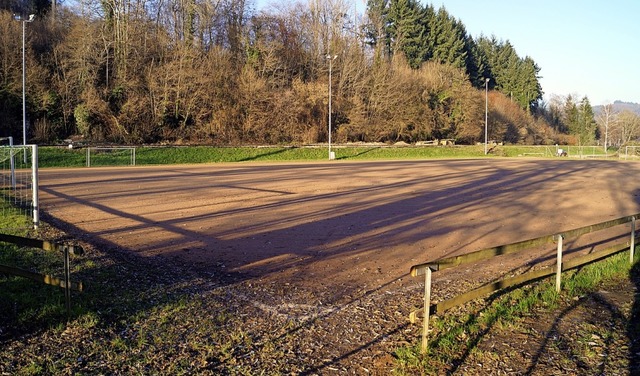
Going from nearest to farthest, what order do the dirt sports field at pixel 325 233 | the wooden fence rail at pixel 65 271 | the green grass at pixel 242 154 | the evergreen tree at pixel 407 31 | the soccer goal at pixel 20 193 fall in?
the wooden fence rail at pixel 65 271 < the dirt sports field at pixel 325 233 < the soccer goal at pixel 20 193 < the green grass at pixel 242 154 < the evergreen tree at pixel 407 31

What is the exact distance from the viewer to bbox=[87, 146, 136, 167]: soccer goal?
41419 millimetres

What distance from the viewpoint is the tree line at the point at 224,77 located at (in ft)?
156

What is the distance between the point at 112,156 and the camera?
42.4 m

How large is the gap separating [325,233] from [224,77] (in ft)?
153

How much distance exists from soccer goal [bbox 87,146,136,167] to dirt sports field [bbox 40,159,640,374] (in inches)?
621

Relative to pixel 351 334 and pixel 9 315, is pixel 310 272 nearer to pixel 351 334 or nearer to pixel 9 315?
pixel 351 334

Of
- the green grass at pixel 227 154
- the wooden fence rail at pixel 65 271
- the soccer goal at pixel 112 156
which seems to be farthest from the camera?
the soccer goal at pixel 112 156

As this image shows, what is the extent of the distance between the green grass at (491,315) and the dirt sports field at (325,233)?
28cm

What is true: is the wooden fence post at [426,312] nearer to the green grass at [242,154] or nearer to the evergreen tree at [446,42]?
the green grass at [242,154]

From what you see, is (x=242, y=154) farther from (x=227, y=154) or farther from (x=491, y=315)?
(x=491, y=315)

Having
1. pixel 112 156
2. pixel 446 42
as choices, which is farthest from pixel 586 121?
pixel 112 156

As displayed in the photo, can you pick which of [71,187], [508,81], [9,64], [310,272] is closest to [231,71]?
[9,64]

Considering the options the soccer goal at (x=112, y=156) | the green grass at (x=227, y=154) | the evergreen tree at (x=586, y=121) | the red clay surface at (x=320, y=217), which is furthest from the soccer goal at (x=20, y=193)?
the evergreen tree at (x=586, y=121)

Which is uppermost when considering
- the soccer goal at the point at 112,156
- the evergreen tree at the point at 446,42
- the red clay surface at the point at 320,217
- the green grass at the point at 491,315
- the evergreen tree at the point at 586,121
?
the evergreen tree at the point at 446,42
